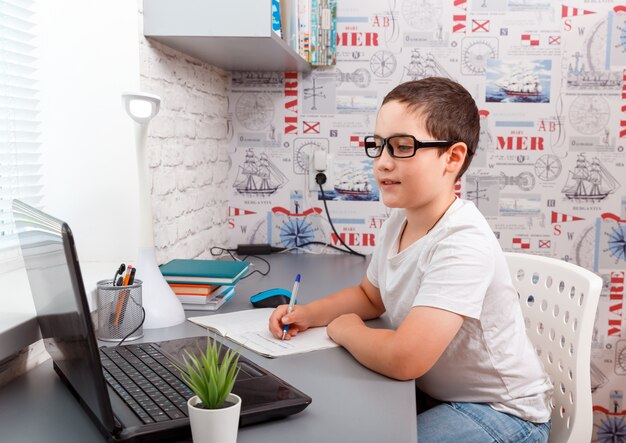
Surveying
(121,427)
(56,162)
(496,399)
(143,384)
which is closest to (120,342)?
(143,384)

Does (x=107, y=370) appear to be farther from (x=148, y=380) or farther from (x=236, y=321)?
(x=236, y=321)

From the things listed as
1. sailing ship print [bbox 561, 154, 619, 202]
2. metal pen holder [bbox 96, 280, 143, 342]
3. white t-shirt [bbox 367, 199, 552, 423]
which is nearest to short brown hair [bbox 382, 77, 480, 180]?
white t-shirt [bbox 367, 199, 552, 423]

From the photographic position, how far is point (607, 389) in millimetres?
2219

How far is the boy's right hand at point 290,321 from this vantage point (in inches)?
45.8

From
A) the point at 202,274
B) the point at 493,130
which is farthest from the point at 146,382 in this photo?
the point at 493,130

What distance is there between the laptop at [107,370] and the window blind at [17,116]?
390mm

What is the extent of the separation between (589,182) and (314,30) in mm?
1059

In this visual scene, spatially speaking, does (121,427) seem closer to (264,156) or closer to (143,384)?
(143,384)

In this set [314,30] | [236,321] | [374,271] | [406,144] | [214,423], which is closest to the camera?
[214,423]

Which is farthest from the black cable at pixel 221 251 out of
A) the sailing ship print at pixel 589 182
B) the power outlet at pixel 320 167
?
the sailing ship print at pixel 589 182

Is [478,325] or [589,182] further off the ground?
[589,182]

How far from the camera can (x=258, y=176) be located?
2225 mm

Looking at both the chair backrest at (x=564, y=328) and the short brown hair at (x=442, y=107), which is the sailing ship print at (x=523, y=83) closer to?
the chair backrest at (x=564, y=328)

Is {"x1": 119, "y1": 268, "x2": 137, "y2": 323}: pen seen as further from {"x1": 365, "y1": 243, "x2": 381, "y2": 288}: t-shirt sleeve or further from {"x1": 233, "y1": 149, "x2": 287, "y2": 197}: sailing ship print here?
{"x1": 233, "y1": 149, "x2": 287, "y2": 197}: sailing ship print
